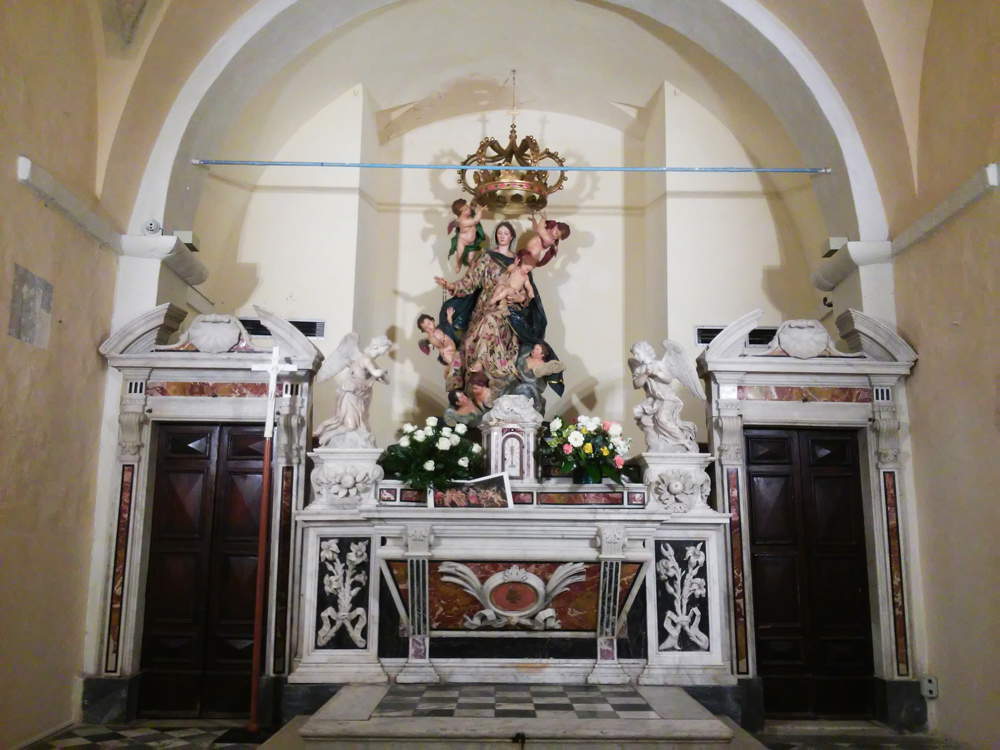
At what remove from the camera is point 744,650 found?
6.51 m

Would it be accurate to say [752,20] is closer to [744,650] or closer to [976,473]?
[976,473]

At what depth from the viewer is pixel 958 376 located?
6102 millimetres

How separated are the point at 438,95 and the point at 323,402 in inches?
140

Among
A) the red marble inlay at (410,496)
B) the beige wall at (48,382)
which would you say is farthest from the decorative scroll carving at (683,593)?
the beige wall at (48,382)

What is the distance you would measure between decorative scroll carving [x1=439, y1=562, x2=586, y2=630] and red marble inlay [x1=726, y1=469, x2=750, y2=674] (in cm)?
124

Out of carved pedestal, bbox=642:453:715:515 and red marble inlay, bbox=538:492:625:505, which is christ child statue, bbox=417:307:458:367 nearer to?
red marble inlay, bbox=538:492:625:505

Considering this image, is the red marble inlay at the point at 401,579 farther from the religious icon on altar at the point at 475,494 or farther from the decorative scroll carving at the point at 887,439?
the decorative scroll carving at the point at 887,439

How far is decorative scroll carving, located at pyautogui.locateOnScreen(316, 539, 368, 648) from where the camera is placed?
641 centimetres

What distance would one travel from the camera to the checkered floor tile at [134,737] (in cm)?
580

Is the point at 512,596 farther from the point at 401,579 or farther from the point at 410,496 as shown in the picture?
the point at 410,496

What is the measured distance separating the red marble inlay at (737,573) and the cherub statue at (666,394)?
44cm

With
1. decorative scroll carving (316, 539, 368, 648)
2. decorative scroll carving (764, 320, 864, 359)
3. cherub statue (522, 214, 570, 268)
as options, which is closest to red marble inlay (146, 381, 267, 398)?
decorative scroll carving (316, 539, 368, 648)

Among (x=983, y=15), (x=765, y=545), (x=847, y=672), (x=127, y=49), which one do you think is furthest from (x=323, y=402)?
(x=983, y=15)

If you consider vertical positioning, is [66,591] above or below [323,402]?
below
